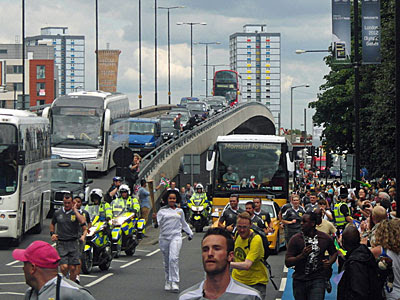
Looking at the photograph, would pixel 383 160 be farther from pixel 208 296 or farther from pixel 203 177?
pixel 203 177

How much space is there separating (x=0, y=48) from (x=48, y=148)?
A: 139712 millimetres

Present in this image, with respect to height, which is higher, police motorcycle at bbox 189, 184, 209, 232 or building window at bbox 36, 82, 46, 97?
building window at bbox 36, 82, 46, 97

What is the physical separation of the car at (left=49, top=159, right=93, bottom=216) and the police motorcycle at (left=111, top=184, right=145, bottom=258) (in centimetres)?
1013

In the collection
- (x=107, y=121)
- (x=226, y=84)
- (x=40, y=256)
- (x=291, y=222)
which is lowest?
(x=291, y=222)

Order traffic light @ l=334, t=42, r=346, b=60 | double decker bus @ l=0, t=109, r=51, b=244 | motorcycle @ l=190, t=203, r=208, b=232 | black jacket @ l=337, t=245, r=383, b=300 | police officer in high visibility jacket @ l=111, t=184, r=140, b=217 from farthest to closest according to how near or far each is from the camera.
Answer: motorcycle @ l=190, t=203, r=208, b=232 → traffic light @ l=334, t=42, r=346, b=60 → double decker bus @ l=0, t=109, r=51, b=244 → police officer in high visibility jacket @ l=111, t=184, r=140, b=217 → black jacket @ l=337, t=245, r=383, b=300

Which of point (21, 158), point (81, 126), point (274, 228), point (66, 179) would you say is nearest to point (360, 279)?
point (274, 228)

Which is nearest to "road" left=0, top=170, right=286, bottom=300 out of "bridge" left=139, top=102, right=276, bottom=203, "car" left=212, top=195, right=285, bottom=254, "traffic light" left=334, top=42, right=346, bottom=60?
"car" left=212, top=195, right=285, bottom=254

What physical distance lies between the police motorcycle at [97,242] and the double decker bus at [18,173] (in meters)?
4.54

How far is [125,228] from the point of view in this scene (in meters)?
21.3

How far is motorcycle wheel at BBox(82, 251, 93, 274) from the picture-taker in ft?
61.1

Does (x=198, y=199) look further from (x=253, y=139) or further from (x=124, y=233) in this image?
(x=124, y=233)

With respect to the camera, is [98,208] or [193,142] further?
[193,142]

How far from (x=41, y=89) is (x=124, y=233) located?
125 m

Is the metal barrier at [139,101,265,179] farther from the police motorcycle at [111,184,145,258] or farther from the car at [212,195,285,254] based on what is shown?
the police motorcycle at [111,184,145,258]
